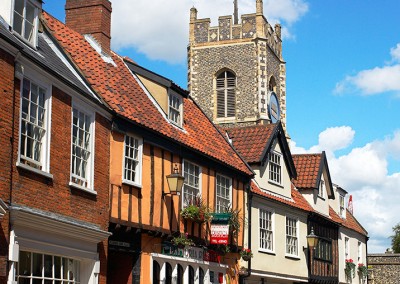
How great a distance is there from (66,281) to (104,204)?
2158 mm

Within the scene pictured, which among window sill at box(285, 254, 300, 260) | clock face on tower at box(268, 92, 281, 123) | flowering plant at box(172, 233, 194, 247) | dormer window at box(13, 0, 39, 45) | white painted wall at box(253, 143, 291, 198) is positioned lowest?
window sill at box(285, 254, 300, 260)

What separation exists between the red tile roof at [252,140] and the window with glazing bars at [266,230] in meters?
1.89

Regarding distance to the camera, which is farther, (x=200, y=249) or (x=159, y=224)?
(x=200, y=249)

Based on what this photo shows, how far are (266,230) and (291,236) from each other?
2.25 m

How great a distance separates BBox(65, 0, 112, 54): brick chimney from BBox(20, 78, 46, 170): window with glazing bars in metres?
6.37

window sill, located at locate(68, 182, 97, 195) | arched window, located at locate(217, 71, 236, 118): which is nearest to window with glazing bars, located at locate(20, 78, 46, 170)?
window sill, located at locate(68, 182, 97, 195)

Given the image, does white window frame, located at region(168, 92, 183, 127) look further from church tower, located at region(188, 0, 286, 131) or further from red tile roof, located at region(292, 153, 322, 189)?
church tower, located at region(188, 0, 286, 131)

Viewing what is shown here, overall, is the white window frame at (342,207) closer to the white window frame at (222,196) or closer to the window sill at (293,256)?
the window sill at (293,256)

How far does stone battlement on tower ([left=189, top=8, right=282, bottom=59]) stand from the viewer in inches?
2361

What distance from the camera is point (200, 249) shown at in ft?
67.8

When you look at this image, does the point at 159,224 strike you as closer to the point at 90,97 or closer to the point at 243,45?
the point at 90,97

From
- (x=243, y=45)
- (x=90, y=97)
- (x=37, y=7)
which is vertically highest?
(x=243, y=45)

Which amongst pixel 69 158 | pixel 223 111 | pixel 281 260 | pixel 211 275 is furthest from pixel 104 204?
pixel 223 111

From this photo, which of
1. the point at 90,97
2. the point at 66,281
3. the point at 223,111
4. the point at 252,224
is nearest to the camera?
the point at 66,281
